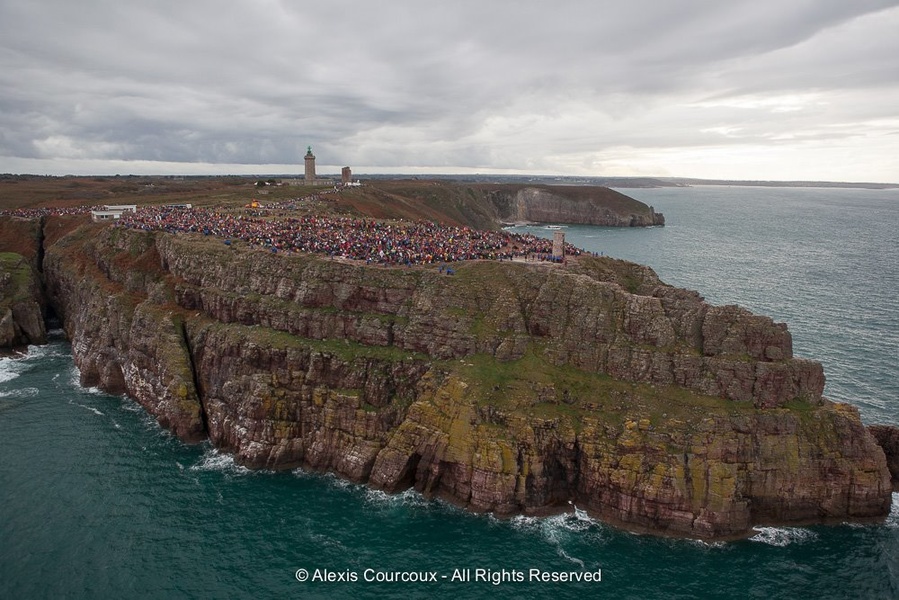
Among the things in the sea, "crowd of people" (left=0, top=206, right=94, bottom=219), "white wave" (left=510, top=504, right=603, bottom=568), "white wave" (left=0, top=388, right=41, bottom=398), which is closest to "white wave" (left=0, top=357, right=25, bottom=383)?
"white wave" (left=0, top=388, right=41, bottom=398)

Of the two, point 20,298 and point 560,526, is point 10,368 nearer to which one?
point 20,298

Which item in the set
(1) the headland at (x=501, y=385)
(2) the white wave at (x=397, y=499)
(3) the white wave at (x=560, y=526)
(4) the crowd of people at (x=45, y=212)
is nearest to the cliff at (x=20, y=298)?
(4) the crowd of people at (x=45, y=212)

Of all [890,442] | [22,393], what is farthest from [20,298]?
[890,442]

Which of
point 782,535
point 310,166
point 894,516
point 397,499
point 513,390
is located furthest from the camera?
point 310,166

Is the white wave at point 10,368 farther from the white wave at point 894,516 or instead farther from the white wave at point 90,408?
the white wave at point 894,516

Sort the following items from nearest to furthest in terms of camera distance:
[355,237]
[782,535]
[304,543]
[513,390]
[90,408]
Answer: [304,543]
[782,535]
[513,390]
[90,408]
[355,237]

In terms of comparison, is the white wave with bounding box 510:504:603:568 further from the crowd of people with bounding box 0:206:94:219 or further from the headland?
the crowd of people with bounding box 0:206:94:219
